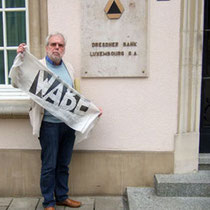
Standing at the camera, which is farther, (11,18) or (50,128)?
(11,18)

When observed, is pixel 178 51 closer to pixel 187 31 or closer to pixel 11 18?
pixel 187 31

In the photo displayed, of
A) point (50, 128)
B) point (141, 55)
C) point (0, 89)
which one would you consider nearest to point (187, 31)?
point (141, 55)

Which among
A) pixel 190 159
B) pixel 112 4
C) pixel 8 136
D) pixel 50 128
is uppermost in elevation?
pixel 112 4

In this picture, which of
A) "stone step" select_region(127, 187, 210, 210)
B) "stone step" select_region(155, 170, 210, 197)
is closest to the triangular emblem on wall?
"stone step" select_region(155, 170, 210, 197)

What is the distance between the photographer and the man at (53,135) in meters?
2.94

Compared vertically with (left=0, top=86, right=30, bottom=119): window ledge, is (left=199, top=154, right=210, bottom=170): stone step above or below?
below

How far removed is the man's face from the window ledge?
800 millimetres

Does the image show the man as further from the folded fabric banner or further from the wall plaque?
the wall plaque

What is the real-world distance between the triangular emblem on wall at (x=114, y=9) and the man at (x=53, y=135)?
0.71 meters

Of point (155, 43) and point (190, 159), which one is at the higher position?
point (155, 43)

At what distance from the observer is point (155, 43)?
3311 mm

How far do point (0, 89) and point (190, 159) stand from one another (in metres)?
2.65

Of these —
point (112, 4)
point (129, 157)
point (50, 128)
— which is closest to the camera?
point (50, 128)

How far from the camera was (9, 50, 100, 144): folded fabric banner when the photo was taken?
2.94 m
